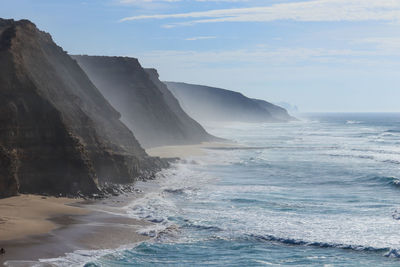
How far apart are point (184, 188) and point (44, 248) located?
14.8 metres

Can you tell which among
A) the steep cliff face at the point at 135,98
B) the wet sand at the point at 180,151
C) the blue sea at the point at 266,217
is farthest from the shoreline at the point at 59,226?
the steep cliff face at the point at 135,98

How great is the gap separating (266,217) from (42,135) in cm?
1110

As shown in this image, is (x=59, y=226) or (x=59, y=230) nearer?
(x=59, y=230)

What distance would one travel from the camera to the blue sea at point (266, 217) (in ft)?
61.7

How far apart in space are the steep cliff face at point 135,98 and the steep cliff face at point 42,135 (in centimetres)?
2552

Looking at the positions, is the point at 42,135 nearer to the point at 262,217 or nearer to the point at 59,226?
the point at 59,226

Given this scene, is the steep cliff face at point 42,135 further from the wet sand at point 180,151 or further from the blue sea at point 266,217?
the wet sand at point 180,151

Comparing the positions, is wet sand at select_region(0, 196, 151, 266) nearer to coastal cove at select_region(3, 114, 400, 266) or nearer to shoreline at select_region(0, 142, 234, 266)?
shoreline at select_region(0, 142, 234, 266)

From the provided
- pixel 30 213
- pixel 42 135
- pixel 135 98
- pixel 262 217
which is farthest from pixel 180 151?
pixel 30 213

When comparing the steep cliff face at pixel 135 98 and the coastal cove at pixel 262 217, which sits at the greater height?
the steep cliff face at pixel 135 98

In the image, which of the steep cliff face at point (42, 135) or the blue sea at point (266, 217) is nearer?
the blue sea at point (266, 217)

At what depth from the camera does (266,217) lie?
24547mm

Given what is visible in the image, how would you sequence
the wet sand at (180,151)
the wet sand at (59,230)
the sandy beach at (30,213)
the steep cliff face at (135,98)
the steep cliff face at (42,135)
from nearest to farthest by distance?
1. the wet sand at (59,230)
2. the sandy beach at (30,213)
3. the steep cliff face at (42,135)
4. the wet sand at (180,151)
5. the steep cliff face at (135,98)

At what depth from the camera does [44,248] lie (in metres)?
18.6
